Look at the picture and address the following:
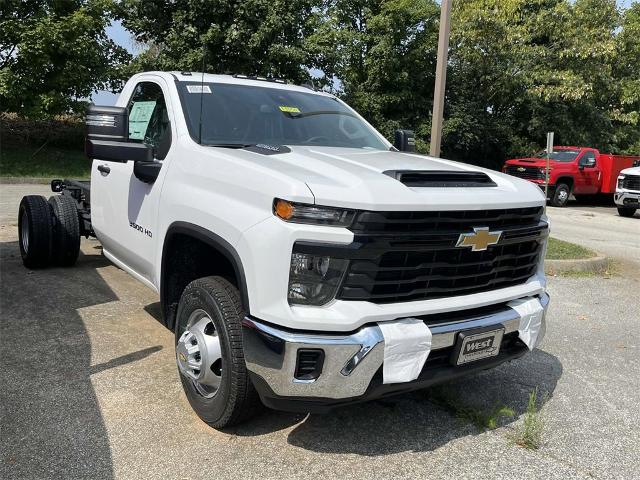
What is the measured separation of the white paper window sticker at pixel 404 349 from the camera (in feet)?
8.61

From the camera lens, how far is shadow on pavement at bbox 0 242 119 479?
9.25 ft

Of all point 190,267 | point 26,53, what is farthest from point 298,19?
point 190,267

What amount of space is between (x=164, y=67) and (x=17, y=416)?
17.2 meters

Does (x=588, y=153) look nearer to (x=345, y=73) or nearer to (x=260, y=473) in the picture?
(x=345, y=73)

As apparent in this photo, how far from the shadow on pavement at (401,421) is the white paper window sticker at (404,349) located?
58 centimetres

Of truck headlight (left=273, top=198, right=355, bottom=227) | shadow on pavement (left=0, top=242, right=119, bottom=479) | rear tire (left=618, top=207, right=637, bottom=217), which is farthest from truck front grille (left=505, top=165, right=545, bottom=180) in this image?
truck headlight (left=273, top=198, right=355, bottom=227)

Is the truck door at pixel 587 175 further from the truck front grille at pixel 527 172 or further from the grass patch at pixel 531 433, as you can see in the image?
the grass patch at pixel 531 433

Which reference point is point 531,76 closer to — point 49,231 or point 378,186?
point 49,231

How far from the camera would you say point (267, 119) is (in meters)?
4.07

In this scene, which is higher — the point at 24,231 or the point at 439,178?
the point at 439,178

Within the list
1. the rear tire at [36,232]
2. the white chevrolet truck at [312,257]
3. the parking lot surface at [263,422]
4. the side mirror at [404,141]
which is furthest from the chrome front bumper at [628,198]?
the rear tire at [36,232]

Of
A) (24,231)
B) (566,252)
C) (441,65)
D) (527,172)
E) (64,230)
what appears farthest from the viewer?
(527,172)

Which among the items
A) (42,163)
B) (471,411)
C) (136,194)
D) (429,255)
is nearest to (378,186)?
(429,255)

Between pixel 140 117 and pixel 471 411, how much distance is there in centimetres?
306
